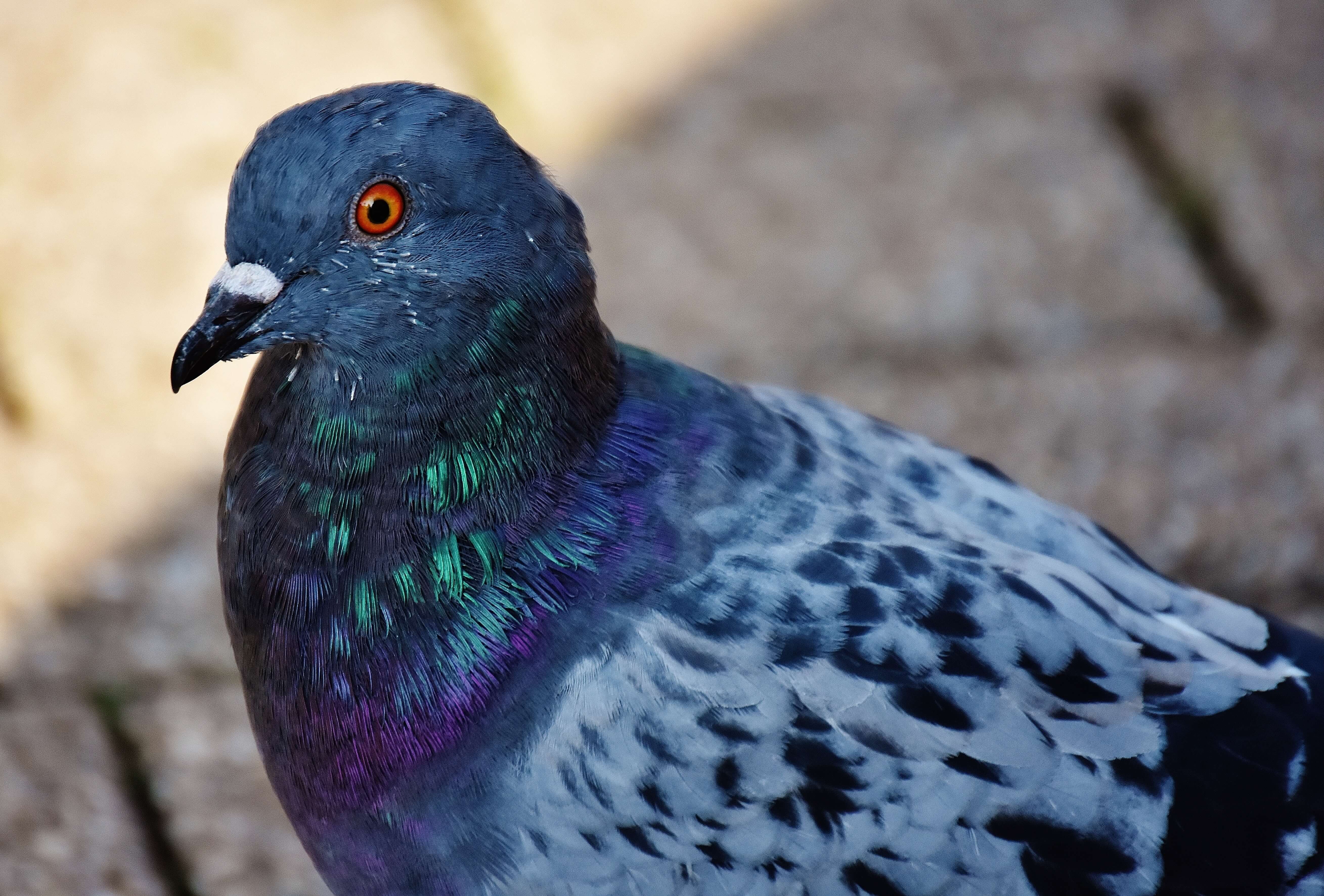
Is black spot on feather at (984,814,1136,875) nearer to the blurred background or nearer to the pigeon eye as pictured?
the pigeon eye

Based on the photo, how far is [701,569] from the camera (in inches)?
96.7

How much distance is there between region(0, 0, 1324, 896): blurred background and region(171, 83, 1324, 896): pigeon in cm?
116

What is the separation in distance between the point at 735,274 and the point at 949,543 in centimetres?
256

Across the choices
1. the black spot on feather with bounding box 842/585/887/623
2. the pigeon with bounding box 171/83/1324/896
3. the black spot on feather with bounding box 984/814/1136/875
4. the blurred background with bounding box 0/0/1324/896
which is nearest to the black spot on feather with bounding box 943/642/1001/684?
the pigeon with bounding box 171/83/1324/896

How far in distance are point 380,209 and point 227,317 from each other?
0.32 metres

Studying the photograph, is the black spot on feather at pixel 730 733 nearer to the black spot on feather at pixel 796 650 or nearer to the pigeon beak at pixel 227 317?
the black spot on feather at pixel 796 650

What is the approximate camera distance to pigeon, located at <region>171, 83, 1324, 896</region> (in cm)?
235

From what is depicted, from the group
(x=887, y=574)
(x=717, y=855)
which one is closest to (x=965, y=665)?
(x=887, y=574)

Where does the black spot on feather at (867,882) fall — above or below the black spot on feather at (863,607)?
below

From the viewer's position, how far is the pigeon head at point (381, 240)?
2311 mm

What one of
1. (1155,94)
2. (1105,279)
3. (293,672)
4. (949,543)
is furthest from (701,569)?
(1155,94)

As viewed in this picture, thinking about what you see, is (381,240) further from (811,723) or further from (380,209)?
(811,723)

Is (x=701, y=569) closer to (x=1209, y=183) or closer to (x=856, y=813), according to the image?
(x=856, y=813)

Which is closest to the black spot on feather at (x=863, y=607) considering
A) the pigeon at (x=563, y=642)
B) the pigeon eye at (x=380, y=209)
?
the pigeon at (x=563, y=642)
